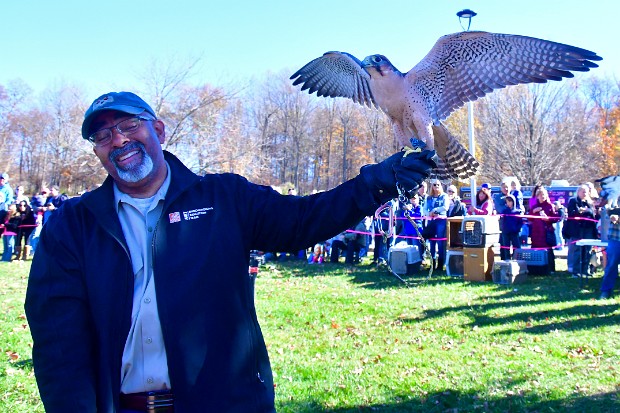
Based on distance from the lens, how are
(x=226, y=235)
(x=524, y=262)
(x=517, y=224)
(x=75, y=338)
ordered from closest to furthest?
(x=75, y=338) < (x=226, y=235) < (x=524, y=262) < (x=517, y=224)

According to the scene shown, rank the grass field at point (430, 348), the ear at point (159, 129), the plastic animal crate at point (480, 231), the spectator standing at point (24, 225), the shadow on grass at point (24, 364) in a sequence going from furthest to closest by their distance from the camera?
the spectator standing at point (24, 225) < the plastic animal crate at point (480, 231) < the shadow on grass at point (24, 364) < the grass field at point (430, 348) < the ear at point (159, 129)

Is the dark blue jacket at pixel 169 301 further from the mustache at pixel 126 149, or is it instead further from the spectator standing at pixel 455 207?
the spectator standing at pixel 455 207

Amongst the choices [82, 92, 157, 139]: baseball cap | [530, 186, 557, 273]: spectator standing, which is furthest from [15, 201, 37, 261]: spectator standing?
[82, 92, 157, 139]: baseball cap

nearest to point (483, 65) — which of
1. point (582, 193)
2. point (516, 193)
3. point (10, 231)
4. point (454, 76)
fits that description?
point (454, 76)

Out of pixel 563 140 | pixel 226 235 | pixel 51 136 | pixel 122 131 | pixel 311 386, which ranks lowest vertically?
pixel 311 386

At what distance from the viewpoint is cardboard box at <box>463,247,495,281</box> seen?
9.94m

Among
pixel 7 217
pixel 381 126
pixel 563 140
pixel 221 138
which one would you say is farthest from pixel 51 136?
pixel 381 126

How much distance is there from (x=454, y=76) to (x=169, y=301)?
179 cm

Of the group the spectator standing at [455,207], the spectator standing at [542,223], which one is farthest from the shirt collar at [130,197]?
the spectator standing at [542,223]

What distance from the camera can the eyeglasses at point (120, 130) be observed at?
210 centimetres

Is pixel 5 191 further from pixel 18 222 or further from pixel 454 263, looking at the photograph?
pixel 454 263

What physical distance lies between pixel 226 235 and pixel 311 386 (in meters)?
3.22

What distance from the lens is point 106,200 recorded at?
2.05 m

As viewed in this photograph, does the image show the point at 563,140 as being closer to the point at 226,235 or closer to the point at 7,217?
the point at 7,217
